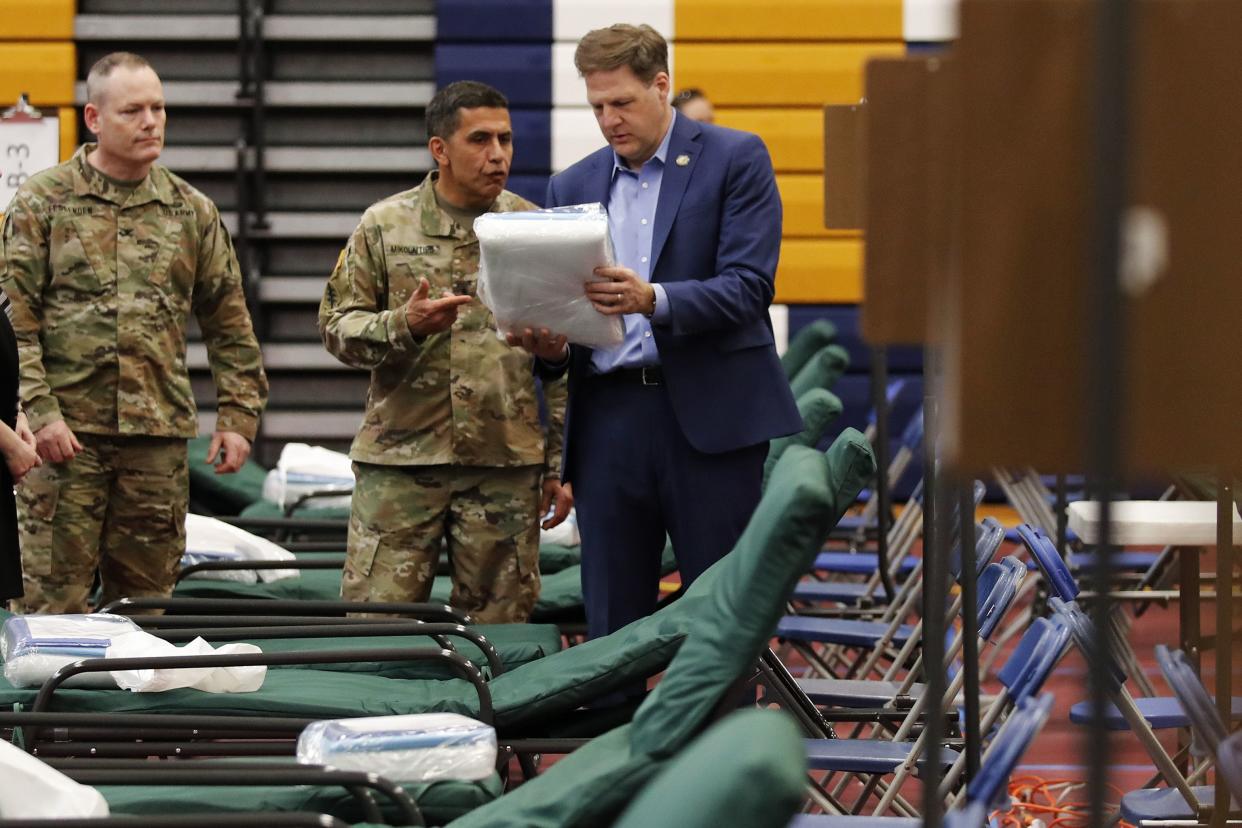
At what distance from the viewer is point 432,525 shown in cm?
406

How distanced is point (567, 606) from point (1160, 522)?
156 centimetres

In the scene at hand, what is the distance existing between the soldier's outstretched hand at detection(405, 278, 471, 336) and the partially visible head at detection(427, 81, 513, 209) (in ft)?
1.12

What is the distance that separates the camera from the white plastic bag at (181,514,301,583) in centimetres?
508

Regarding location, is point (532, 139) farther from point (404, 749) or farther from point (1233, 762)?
point (1233, 762)

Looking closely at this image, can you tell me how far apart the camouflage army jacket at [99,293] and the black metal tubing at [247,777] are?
159 centimetres

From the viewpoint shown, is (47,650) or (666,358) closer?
(47,650)

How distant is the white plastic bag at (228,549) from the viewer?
5.08m

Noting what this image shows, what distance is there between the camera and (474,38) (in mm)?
8320

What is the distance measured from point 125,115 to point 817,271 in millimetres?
A: 4523

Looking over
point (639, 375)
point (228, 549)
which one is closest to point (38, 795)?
point (639, 375)

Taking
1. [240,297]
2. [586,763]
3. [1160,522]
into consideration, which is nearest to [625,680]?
[586,763]

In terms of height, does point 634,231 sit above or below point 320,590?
above

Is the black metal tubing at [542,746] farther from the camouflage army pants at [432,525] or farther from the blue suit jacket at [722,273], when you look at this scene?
the camouflage army pants at [432,525]

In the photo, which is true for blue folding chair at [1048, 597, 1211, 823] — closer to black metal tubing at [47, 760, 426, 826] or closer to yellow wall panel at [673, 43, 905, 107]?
black metal tubing at [47, 760, 426, 826]
